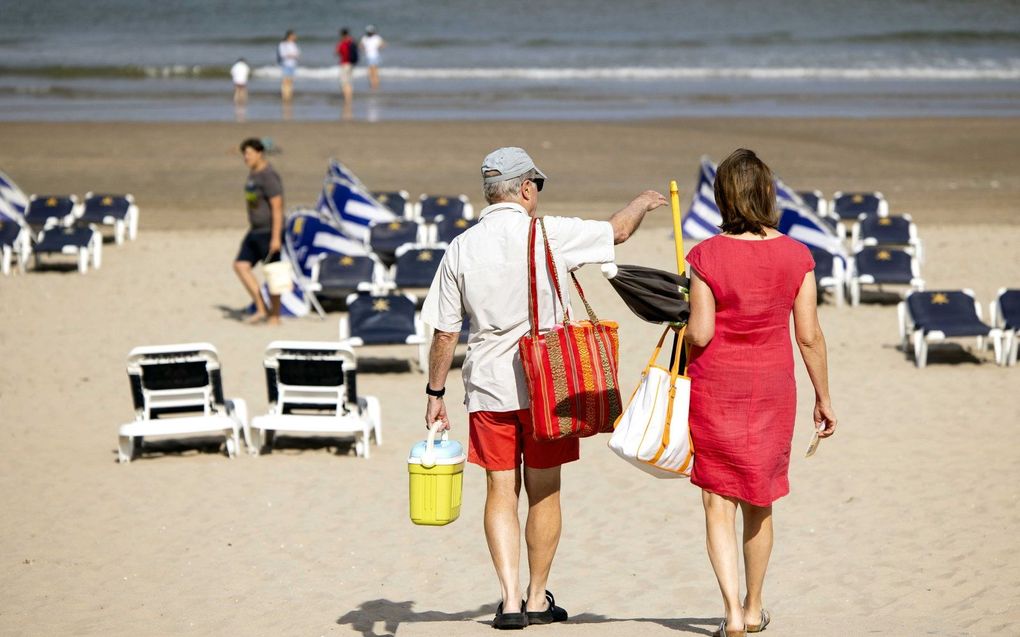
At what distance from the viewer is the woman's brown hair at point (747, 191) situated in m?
4.18

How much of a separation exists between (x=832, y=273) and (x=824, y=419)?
7755 mm

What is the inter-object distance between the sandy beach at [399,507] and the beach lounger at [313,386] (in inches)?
9.0

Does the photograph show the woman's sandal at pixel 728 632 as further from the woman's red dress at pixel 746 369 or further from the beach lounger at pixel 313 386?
the beach lounger at pixel 313 386

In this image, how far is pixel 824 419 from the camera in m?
4.52

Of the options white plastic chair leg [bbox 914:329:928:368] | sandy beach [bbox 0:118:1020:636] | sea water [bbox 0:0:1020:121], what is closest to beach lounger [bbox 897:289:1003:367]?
white plastic chair leg [bbox 914:329:928:368]

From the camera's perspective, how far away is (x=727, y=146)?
2245 cm

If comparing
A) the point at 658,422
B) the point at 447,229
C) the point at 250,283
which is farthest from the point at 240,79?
the point at 658,422

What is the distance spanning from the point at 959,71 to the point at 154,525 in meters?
35.7

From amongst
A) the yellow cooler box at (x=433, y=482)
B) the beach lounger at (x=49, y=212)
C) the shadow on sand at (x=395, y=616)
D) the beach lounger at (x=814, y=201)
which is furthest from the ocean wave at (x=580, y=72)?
the yellow cooler box at (x=433, y=482)

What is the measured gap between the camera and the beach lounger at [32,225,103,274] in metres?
13.4

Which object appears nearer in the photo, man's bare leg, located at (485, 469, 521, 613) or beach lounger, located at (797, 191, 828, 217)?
man's bare leg, located at (485, 469, 521, 613)

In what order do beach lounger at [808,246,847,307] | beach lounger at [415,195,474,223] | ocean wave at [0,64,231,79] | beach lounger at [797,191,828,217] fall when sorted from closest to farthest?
1. beach lounger at [808,246,847,307]
2. beach lounger at [415,195,474,223]
3. beach lounger at [797,191,828,217]
4. ocean wave at [0,64,231,79]

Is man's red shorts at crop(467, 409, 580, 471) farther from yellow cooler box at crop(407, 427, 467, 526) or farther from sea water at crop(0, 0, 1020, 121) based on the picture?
sea water at crop(0, 0, 1020, 121)

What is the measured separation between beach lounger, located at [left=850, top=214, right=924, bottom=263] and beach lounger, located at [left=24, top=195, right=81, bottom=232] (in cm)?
846
